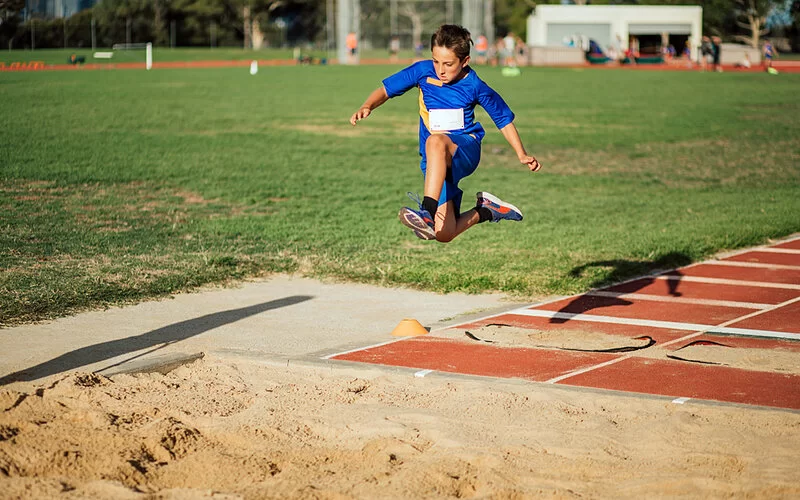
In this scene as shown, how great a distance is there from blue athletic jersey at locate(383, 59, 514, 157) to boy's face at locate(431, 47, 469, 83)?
0.08 metres

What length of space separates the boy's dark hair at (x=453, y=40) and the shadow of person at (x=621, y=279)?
89.7 inches

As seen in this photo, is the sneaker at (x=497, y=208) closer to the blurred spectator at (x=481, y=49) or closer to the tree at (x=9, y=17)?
the tree at (x=9, y=17)

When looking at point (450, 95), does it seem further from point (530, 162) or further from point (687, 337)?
point (687, 337)

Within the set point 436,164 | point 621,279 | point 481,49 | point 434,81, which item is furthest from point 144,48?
point 436,164

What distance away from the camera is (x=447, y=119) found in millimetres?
7105

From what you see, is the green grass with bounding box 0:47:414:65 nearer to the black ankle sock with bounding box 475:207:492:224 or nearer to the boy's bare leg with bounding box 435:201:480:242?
the black ankle sock with bounding box 475:207:492:224

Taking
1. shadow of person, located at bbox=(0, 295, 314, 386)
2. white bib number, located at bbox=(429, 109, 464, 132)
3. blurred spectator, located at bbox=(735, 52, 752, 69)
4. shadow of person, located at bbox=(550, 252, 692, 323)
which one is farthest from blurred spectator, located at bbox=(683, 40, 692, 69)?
white bib number, located at bbox=(429, 109, 464, 132)

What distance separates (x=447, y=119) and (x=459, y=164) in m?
0.36

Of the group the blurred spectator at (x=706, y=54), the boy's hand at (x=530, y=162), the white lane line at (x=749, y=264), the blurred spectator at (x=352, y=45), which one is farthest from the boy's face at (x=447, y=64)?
the blurred spectator at (x=352, y=45)

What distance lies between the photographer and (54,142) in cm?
1855

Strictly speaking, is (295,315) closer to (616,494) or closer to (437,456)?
(437,456)

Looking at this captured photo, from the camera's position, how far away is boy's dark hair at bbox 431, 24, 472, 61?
6848 mm

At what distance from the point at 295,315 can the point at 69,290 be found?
201cm

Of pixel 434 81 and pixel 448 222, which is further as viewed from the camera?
pixel 434 81
